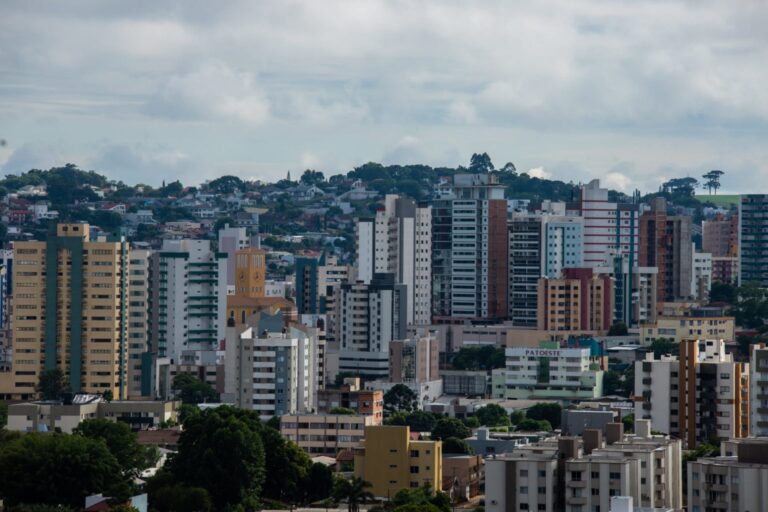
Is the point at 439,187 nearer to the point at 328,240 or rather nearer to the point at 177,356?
the point at 328,240

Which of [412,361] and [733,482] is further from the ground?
[412,361]

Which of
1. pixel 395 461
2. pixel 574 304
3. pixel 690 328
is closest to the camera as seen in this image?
pixel 395 461

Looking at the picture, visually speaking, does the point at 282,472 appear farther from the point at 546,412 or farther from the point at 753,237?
the point at 753,237

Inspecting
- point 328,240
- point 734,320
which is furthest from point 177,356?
point 328,240

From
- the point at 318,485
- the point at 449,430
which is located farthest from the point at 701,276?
the point at 318,485

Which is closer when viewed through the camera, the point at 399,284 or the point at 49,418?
the point at 49,418
